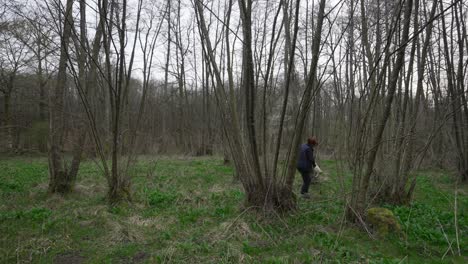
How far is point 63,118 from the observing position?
603 cm

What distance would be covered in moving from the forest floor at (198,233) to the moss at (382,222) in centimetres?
14

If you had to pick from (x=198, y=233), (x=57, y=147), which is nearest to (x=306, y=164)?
(x=198, y=233)

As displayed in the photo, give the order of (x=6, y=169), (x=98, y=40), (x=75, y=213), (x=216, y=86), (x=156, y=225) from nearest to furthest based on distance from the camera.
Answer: (x=156, y=225), (x=75, y=213), (x=216, y=86), (x=98, y=40), (x=6, y=169)

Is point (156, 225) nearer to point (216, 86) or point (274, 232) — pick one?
point (274, 232)

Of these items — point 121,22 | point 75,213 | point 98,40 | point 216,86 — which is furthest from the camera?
point 98,40

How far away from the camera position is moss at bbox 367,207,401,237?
3885 mm

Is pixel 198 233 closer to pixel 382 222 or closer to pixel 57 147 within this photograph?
pixel 382 222

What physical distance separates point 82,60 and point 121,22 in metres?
1.03

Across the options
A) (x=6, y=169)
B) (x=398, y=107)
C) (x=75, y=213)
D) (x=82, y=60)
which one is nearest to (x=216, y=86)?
(x=82, y=60)

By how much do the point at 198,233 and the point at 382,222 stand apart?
2.54 metres

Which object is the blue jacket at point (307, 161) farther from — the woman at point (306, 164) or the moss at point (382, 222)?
the moss at point (382, 222)

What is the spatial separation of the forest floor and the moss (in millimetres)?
143

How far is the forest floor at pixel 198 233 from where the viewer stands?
3.22 meters

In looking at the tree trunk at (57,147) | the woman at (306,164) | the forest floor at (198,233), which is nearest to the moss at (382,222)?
the forest floor at (198,233)
